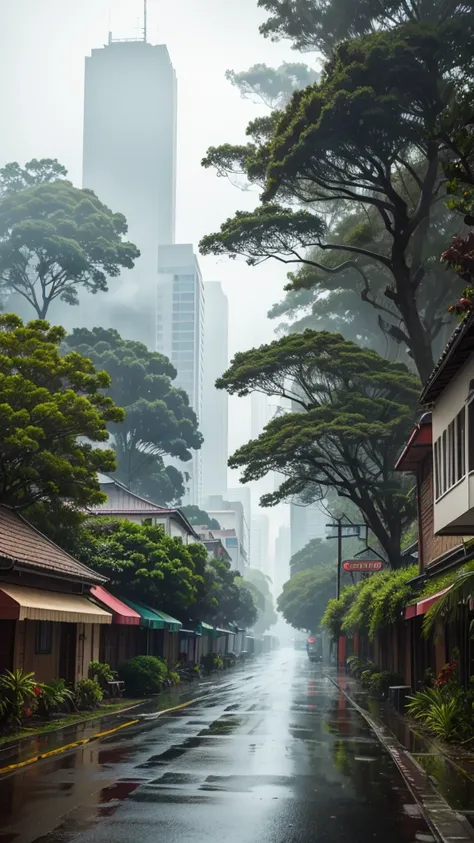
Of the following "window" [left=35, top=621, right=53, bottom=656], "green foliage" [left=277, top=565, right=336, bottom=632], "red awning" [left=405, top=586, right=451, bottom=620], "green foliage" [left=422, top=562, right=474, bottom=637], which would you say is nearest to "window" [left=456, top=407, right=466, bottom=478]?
"green foliage" [left=422, top=562, right=474, bottom=637]

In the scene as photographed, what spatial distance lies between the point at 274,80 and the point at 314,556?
70928 mm

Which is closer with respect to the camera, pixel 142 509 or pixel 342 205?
pixel 142 509

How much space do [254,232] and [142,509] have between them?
25069 millimetres

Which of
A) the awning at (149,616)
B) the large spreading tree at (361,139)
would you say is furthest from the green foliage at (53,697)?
the large spreading tree at (361,139)

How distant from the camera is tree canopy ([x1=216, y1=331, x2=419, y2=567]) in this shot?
4192 cm

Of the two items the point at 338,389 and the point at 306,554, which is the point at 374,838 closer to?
the point at 338,389

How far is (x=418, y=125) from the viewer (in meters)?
37.2

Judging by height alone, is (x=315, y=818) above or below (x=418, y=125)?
below

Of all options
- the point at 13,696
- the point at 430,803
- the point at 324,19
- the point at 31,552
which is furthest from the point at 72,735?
the point at 324,19

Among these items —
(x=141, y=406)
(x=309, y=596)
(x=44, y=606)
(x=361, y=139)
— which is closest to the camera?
(x=44, y=606)

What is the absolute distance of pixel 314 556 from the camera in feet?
496

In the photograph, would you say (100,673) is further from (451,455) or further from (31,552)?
(451,455)

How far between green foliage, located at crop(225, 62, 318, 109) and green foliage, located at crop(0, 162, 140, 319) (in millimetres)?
20175

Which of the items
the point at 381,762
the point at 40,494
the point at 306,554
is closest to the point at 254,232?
the point at 40,494
